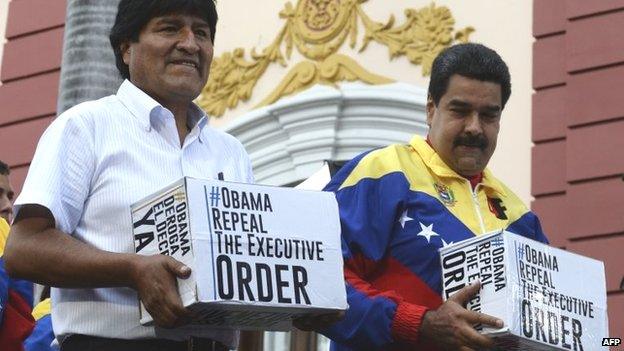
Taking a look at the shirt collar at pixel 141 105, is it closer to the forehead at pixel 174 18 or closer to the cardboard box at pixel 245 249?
the forehead at pixel 174 18

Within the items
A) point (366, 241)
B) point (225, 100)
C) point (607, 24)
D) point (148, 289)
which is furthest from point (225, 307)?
point (225, 100)

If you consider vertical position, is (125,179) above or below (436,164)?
below

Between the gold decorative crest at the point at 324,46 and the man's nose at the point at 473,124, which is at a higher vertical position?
the gold decorative crest at the point at 324,46

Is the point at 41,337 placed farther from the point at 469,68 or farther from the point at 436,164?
the point at 469,68

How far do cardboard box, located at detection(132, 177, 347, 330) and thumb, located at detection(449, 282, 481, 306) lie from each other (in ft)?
1.41

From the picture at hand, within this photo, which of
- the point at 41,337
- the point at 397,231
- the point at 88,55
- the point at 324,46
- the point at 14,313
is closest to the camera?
the point at 397,231

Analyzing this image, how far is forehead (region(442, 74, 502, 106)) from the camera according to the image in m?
5.04

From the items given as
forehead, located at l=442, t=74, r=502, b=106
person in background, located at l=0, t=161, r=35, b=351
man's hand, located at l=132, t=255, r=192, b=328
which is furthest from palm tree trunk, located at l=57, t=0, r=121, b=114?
man's hand, located at l=132, t=255, r=192, b=328

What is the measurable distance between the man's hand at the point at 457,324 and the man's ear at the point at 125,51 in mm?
992

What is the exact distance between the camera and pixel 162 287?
13.1ft

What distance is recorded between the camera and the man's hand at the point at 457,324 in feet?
14.7

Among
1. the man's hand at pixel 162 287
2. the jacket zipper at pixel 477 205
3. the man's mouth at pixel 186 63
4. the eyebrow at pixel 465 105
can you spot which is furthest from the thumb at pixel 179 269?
the eyebrow at pixel 465 105

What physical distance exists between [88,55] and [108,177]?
2.96m

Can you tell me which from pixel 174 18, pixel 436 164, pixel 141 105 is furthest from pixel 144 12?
pixel 436 164
